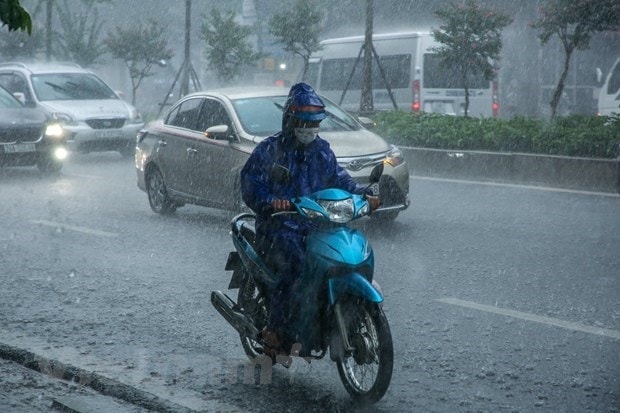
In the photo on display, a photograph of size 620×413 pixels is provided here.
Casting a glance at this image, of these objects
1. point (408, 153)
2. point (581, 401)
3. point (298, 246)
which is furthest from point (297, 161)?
point (408, 153)

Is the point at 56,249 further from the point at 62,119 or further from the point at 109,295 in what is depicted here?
the point at 62,119

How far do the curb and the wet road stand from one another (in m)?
0.08

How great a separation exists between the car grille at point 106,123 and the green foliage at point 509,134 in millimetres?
4953

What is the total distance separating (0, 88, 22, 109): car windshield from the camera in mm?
19375

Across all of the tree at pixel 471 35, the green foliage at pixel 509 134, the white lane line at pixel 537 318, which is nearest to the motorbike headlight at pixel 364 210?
the white lane line at pixel 537 318

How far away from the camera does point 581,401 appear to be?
5.90 metres

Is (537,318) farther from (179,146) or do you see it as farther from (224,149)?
(179,146)

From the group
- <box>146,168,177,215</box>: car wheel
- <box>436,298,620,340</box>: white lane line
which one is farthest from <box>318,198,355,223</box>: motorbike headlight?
<box>146,168,177,215</box>: car wheel

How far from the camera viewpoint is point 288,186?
6.05 m

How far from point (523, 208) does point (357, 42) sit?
48.4 ft

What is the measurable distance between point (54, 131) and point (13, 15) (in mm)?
13668

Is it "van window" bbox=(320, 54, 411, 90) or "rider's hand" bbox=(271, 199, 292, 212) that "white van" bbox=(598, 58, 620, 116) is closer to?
"van window" bbox=(320, 54, 411, 90)

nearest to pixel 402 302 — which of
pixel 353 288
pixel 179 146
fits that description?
pixel 353 288

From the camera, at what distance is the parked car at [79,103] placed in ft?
69.6
